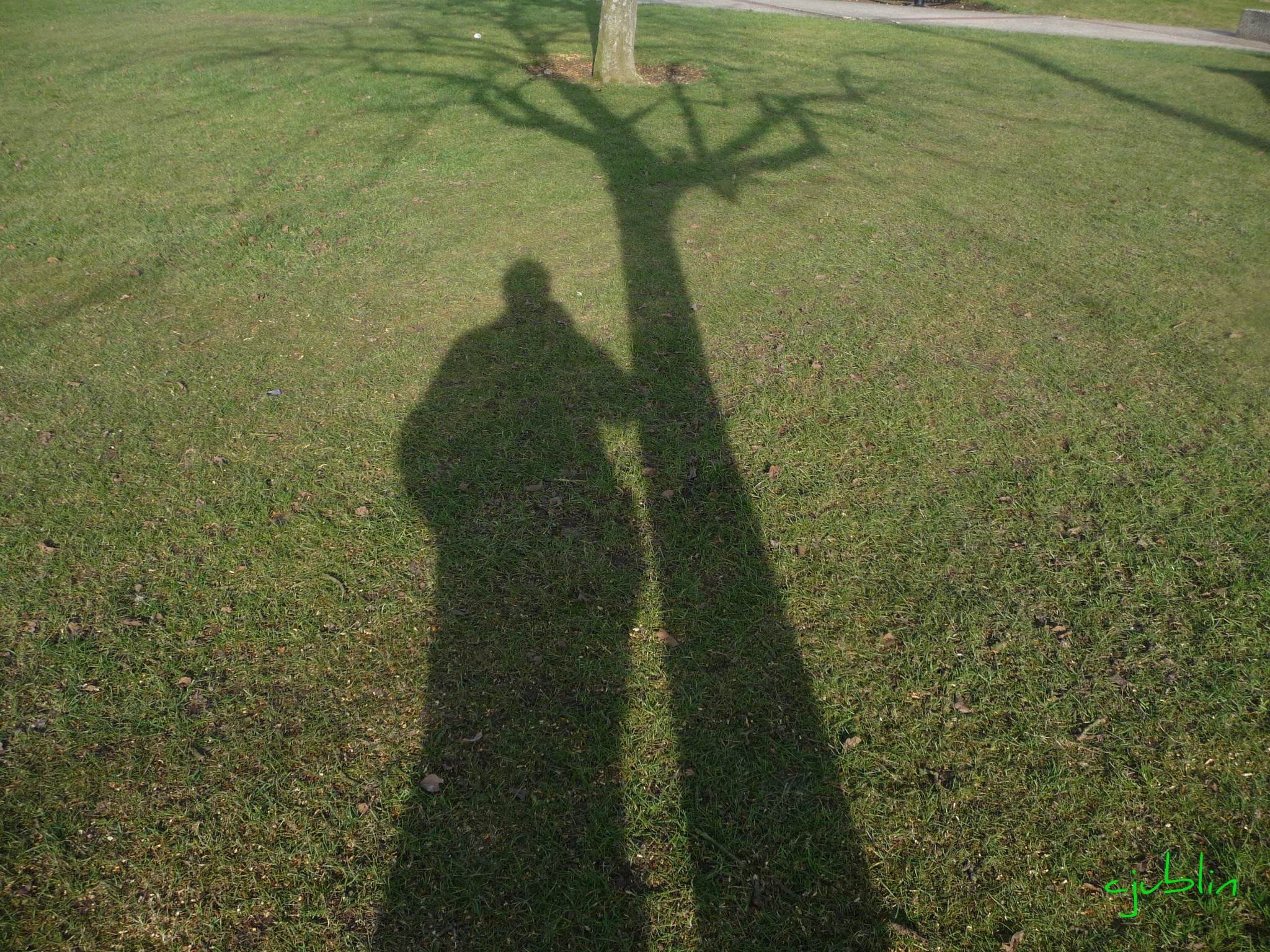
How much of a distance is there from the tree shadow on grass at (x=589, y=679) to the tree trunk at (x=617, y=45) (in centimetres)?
774

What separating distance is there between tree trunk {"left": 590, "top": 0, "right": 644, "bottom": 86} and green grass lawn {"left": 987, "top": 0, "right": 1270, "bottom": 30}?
15.5m

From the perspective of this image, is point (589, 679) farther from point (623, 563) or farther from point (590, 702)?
point (623, 563)

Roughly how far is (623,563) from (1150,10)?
2625cm

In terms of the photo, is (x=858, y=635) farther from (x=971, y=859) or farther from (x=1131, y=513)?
Answer: (x=1131, y=513)

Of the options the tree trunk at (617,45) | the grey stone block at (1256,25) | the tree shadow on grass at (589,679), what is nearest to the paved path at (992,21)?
the grey stone block at (1256,25)

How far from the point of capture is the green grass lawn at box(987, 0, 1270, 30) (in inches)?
810

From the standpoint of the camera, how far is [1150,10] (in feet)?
71.1

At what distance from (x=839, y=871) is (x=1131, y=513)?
2.59m

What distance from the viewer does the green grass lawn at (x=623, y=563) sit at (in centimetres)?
256

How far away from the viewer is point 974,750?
2951mm

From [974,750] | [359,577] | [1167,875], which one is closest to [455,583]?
[359,577]
